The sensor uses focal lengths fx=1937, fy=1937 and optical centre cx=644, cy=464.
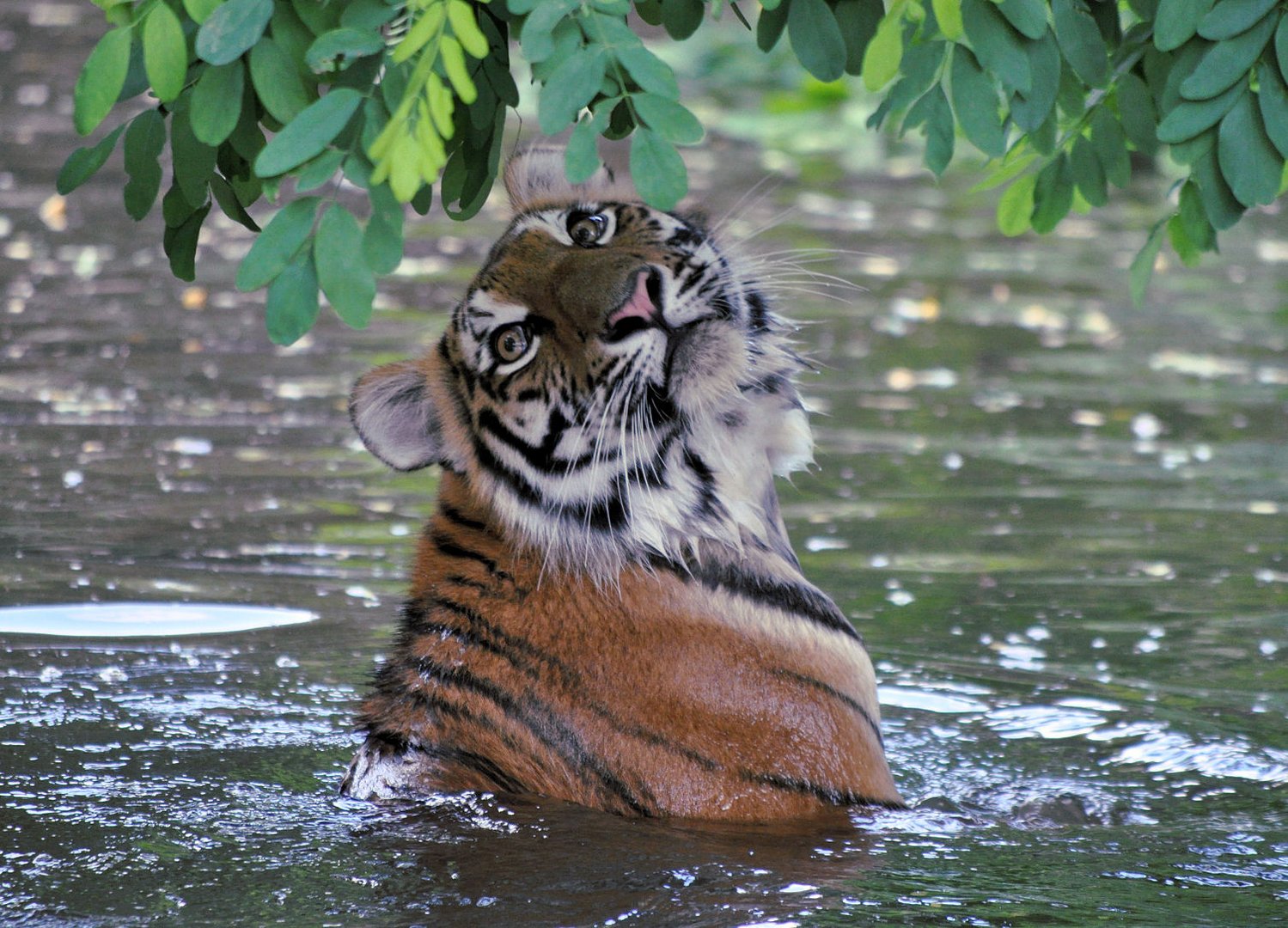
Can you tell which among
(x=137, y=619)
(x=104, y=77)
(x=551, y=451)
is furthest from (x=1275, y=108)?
(x=137, y=619)

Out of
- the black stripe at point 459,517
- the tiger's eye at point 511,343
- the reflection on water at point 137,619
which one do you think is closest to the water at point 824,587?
the reflection on water at point 137,619

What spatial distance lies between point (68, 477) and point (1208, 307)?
5513 millimetres

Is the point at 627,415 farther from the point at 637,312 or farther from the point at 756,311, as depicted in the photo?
the point at 756,311

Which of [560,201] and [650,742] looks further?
[560,201]

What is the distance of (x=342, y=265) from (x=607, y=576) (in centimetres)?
127

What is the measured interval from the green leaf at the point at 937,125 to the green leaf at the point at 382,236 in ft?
3.64

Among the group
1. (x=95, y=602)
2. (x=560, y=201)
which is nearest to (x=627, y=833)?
(x=560, y=201)

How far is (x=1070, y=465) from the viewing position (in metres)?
6.64

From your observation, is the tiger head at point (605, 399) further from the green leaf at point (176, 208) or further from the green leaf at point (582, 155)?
the green leaf at point (582, 155)

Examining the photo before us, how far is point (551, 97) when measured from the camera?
2.56 m

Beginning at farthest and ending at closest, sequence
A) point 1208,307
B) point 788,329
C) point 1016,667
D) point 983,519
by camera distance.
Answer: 1. point 1208,307
2. point 983,519
3. point 1016,667
4. point 788,329

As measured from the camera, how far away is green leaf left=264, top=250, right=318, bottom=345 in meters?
2.52

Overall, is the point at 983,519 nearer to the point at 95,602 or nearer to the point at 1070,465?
the point at 1070,465

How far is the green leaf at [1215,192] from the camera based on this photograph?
325 centimetres
